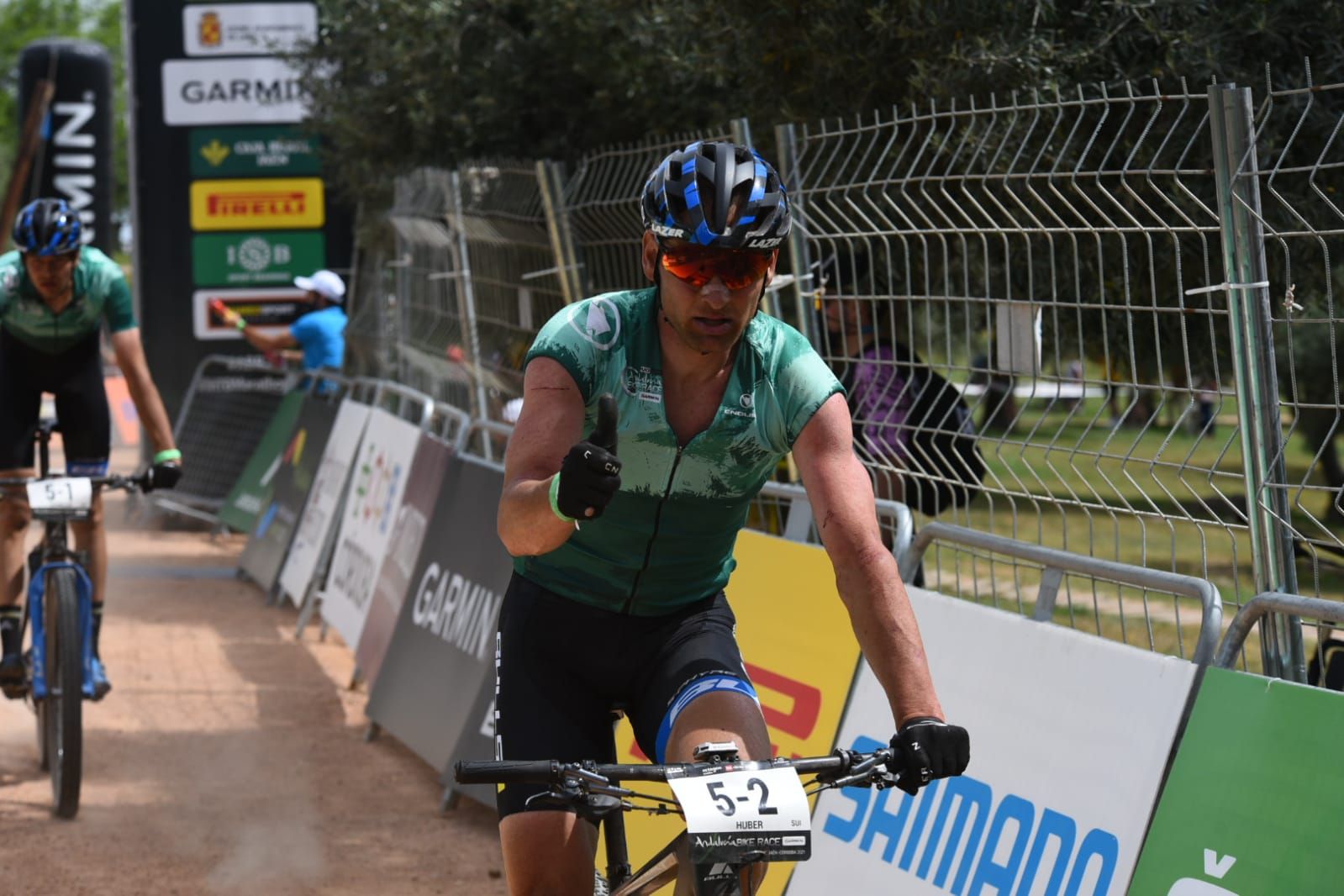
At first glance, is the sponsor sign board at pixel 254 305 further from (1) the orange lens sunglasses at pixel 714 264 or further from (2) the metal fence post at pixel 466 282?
(1) the orange lens sunglasses at pixel 714 264

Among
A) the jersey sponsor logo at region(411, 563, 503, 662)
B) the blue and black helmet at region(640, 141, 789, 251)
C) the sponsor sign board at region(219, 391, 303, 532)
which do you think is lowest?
the sponsor sign board at region(219, 391, 303, 532)

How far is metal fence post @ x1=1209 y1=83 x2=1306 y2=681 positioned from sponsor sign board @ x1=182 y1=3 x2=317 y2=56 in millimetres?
13845

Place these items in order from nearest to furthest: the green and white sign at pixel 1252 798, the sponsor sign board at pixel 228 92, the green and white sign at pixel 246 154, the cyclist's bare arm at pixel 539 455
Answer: the cyclist's bare arm at pixel 539 455, the green and white sign at pixel 1252 798, the sponsor sign board at pixel 228 92, the green and white sign at pixel 246 154

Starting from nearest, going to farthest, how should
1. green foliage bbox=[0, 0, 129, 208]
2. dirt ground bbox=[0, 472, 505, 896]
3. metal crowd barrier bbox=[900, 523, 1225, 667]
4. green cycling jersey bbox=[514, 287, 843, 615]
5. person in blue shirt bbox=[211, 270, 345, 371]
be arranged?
1. green cycling jersey bbox=[514, 287, 843, 615]
2. metal crowd barrier bbox=[900, 523, 1225, 667]
3. dirt ground bbox=[0, 472, 505, 896]
4. person in blue shirt bbox=[211, 270, 345, 371]
5. green foliage bbox=[0, 0, 129, 208]

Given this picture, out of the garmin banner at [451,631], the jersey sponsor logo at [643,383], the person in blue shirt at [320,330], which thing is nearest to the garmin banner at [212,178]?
the person in blue shirt at [320,330]

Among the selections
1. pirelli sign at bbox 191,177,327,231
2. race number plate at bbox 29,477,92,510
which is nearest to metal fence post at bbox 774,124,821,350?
race number plate at bbox 29,477,92,510

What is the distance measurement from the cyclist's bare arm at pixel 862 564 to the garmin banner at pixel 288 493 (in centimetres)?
952

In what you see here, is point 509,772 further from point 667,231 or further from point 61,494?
point 61,494

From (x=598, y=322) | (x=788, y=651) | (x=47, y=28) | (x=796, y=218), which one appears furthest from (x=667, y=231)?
(x=47, y=28)

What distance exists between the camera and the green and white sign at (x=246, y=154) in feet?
55.7

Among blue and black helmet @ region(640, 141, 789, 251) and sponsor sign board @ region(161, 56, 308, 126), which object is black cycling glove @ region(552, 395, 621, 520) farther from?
sponsor sign board @ region(161, 56, 308, 126)

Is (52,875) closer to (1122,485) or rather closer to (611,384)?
(611,384)

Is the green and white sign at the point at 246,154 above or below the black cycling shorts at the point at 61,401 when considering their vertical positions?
above

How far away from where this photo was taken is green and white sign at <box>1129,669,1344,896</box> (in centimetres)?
314
